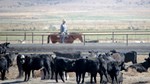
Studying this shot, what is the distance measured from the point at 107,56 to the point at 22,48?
15.1m

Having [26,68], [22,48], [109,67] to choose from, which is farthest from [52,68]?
[22,48]

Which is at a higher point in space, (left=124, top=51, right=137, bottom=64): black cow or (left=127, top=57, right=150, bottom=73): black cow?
(left=124, top=51, right=137, bottom=64): black cow

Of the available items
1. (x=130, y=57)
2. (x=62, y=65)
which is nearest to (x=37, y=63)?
(x=62, y=65)

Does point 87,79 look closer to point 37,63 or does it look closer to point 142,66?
point 37,63

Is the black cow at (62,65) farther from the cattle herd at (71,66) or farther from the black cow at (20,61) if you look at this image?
the black cow at (20,61)

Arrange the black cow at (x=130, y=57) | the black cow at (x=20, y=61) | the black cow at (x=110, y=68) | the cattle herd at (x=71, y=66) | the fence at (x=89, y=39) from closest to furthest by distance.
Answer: the black cow at (x=110, y=68) → the cattle herd at (x=71, y=66) → the black cow at (x=20, y=61) → the black cow at (x=130, y=57) → the fence at (x=89, y=39)

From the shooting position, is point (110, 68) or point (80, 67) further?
point (80, 67)

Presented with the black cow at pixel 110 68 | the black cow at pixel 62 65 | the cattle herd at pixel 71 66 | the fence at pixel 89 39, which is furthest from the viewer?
the fence at pixel 89 39

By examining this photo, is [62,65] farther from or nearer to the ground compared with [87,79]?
farther from the ground

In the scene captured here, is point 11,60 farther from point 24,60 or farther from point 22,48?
point 22,48

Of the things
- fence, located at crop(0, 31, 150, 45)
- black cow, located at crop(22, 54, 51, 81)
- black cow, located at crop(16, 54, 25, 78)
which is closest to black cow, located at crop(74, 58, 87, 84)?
black cow, located at crop(22, 54, 51, 81)

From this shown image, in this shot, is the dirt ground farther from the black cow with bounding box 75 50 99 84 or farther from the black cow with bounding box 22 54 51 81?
the black cow with bounding box 75 50 99 84

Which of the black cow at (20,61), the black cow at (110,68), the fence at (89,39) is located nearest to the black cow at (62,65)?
the black cow at (110,68)

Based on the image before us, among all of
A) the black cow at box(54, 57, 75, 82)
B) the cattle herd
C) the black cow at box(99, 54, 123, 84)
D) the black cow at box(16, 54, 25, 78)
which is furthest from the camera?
the black cow at box(16, 54, 25, 78)
